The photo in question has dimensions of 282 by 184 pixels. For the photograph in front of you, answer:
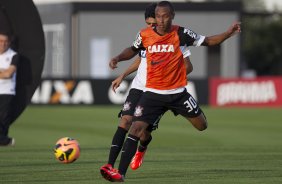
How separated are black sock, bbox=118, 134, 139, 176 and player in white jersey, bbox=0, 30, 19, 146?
21.5ft

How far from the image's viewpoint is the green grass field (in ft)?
40.0

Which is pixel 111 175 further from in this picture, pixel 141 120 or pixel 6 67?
pixel 6 67

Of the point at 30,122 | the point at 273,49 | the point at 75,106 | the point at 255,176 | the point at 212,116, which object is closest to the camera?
the point at 255,176

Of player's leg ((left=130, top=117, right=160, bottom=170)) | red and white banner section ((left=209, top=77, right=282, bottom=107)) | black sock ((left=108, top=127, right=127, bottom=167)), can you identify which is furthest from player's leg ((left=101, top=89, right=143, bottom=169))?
red and white banner section ((left=209, top=77, right=282, bottom=107))

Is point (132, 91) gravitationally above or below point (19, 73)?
above

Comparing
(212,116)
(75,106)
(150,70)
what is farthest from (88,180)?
(75,106)

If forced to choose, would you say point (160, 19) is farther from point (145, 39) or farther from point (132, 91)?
point (132, 91)

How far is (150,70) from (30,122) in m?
16.1

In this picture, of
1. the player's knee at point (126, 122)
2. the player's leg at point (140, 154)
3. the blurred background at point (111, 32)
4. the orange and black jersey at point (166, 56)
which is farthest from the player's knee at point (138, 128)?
the blurred background at point (111, 32)

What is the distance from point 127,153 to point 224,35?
186 cm

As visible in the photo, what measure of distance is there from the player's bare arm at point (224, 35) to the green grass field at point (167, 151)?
1.70m

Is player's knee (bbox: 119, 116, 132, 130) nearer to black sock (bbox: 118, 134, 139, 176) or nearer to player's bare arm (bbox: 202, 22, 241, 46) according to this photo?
black sock (bbox: 118, 134, 139, 176)

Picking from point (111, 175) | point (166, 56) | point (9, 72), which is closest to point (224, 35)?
point (166, 56)

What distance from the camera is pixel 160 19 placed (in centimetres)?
1138
